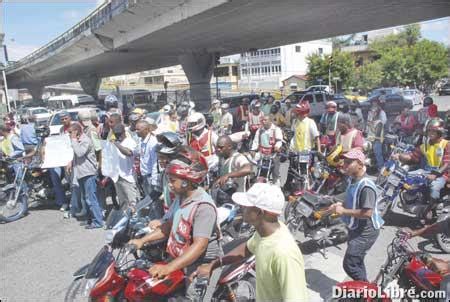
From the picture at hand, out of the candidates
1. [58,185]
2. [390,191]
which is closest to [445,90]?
[390,191]

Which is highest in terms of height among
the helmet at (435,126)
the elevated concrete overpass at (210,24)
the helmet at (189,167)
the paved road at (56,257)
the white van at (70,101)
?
the elevated concrete overpass at (210,24)

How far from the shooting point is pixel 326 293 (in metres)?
4.02

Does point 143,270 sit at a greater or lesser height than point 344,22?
lesser

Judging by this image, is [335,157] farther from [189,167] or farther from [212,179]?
[189,167]

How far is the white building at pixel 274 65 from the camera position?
70.1 m

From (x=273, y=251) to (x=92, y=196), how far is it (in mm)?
5032

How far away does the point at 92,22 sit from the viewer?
2456cm

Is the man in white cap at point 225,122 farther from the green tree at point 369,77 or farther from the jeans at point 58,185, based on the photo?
the green tree at point 369,77

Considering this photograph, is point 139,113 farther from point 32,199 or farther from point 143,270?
point 143,270

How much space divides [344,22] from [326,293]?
19750 millimetres

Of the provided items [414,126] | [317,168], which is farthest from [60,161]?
[414,126]

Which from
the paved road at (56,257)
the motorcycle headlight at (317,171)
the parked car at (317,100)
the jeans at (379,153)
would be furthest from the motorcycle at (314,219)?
the parked car at (317,100)

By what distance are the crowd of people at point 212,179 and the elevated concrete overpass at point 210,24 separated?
287 inches

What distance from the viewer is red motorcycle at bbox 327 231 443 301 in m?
2.80
